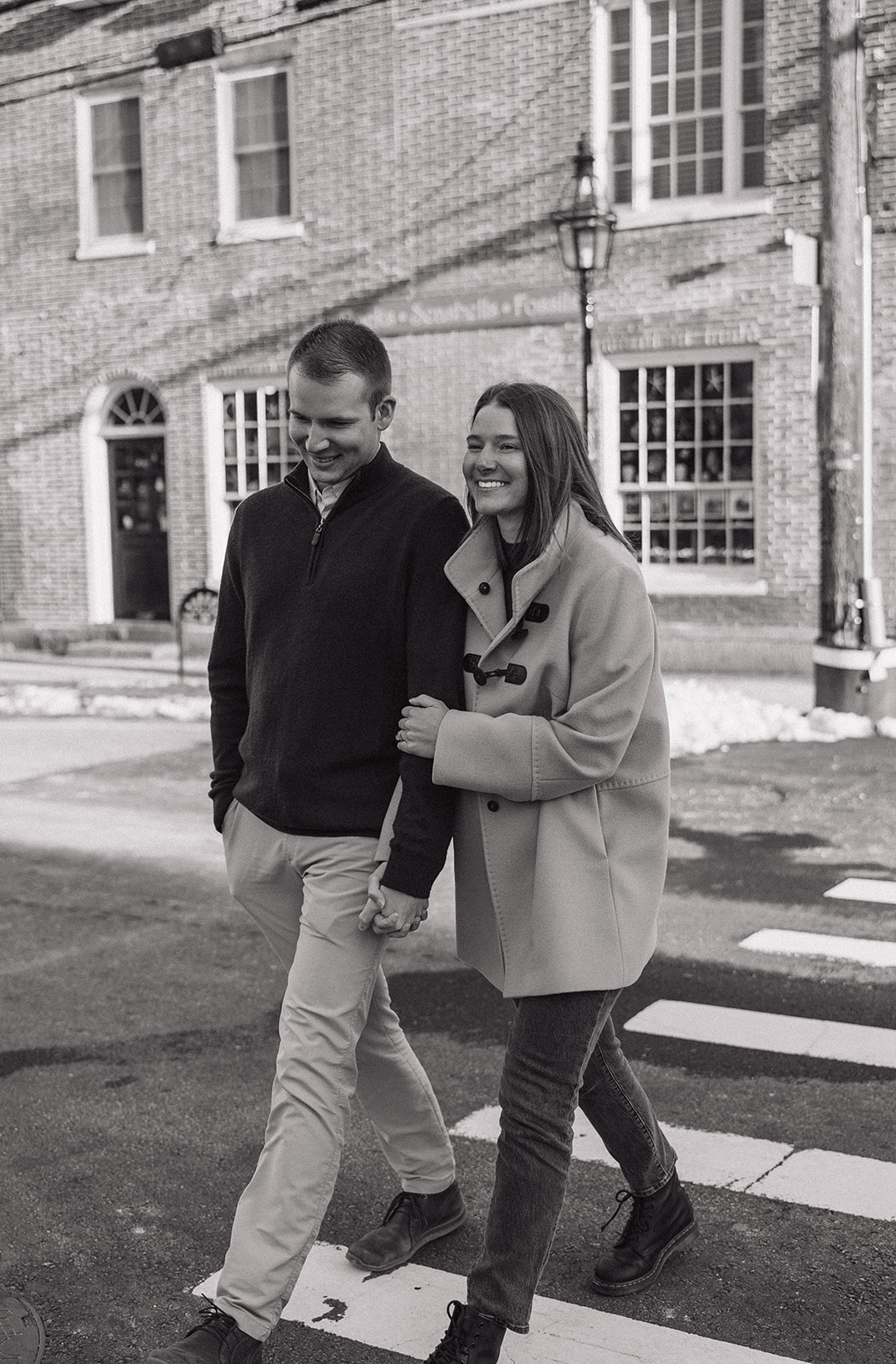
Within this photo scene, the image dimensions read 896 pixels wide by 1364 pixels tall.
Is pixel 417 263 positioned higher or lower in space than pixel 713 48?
lower

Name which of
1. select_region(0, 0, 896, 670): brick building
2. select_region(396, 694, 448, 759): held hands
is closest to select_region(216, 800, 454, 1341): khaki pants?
select_region(396, 694, 448, 759): held hands

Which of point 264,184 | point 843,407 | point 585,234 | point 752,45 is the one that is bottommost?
point 843,407

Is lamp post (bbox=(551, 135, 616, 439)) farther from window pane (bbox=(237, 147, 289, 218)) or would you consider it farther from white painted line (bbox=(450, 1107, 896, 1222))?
white painted line (bbox=(450, 1107, 896, 1222))

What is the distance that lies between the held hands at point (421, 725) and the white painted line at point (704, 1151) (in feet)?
5.07

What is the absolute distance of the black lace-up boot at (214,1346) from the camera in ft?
9.80

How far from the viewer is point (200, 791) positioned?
1016 cm

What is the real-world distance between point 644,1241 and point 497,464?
178 cm

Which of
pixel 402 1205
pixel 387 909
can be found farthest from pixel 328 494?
pixel 402 1205

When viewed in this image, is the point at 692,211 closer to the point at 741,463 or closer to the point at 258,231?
the point at 741,463

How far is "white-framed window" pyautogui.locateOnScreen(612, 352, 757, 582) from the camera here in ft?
52.2

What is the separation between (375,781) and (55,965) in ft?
11.7

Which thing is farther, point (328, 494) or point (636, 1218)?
point (636, 1218)

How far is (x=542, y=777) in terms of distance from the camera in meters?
3.07

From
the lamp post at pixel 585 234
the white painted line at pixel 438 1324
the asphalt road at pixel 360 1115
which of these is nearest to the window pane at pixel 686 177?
the lamp post at pixel 585 234
